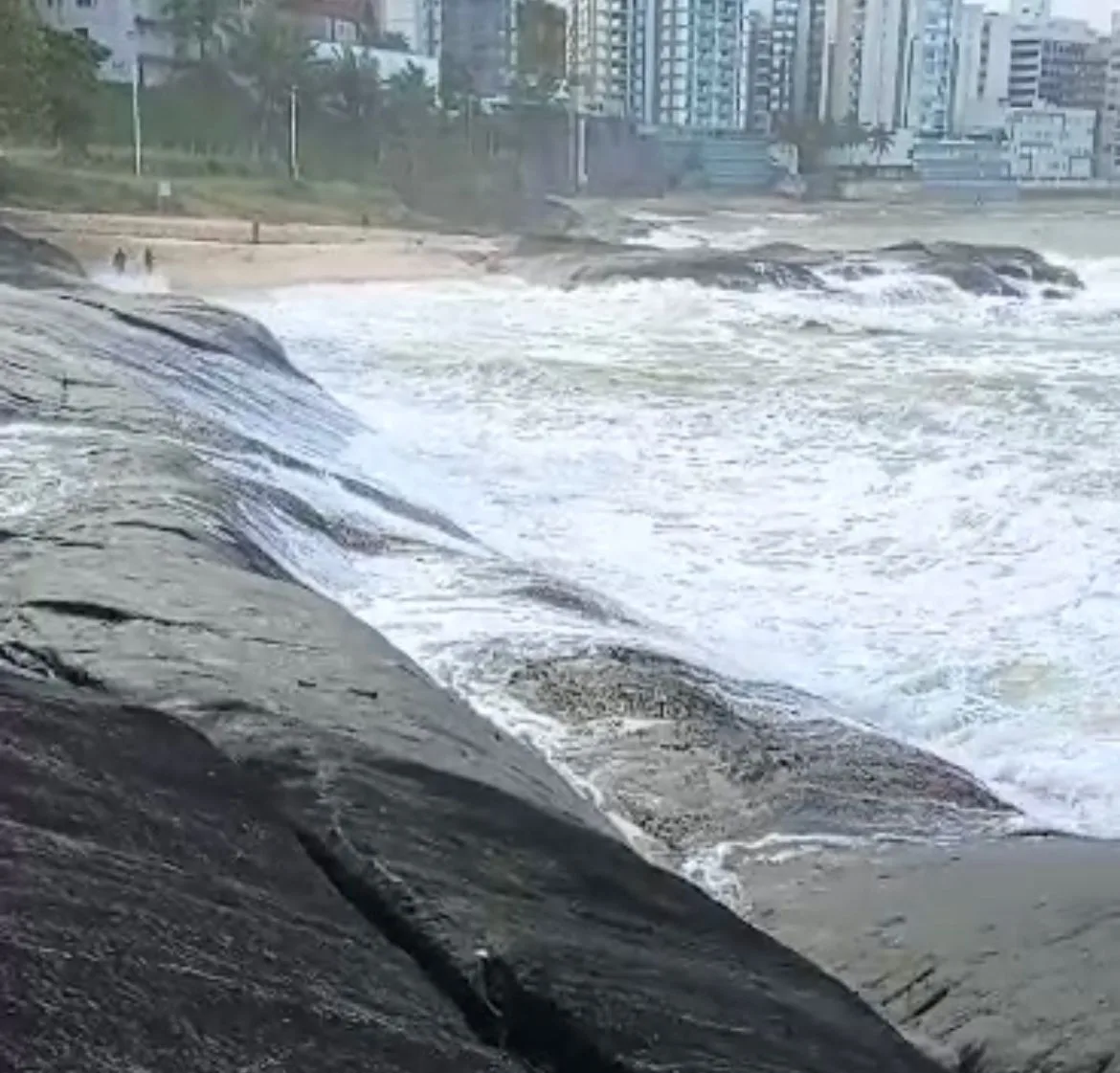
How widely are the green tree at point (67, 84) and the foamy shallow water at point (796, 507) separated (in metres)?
13.6

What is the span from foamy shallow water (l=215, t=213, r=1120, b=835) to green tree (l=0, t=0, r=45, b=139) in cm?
1064

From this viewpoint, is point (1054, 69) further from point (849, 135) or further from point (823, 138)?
point (823, 138)

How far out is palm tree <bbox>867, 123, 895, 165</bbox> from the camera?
95.4 meters

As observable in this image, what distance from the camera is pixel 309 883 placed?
3.26 meters

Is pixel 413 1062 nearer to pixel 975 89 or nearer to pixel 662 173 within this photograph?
pixel 662 173

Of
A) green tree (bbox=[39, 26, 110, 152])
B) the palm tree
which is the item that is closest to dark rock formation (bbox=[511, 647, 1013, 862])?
green tree (bbox=[39, 26, 110, 152])

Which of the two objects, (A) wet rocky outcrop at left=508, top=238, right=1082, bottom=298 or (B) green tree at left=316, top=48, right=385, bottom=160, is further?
(B) green tree at left=316, top=48, right=385, bottom=160

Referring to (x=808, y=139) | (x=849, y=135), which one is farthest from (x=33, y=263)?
(x=849, y=135)

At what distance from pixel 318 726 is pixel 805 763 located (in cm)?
171

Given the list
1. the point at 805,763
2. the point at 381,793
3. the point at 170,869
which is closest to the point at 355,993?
the point at 170,869

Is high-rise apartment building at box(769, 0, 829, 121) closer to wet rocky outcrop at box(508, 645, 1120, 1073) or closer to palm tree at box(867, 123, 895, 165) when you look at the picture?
palm tree at box(867, 123, 895, 165)

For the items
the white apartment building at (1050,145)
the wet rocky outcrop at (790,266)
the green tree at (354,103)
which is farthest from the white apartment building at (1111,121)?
the wet rocky outcrop at (790,266)

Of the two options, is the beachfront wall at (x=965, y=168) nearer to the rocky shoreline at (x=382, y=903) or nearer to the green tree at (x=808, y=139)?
the green tree at (x=808, y=139)

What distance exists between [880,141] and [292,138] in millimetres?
49439
